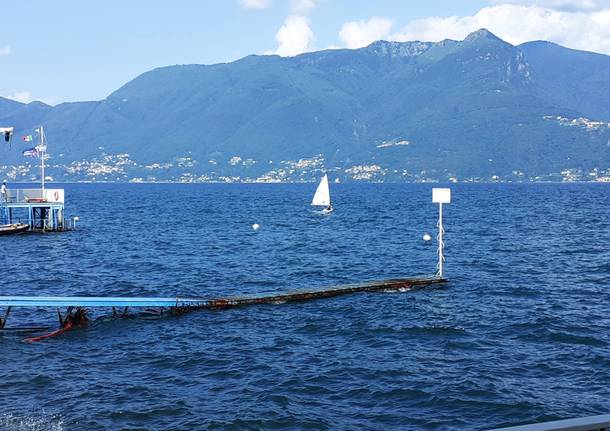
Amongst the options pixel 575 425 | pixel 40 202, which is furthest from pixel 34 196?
pixel 575 425

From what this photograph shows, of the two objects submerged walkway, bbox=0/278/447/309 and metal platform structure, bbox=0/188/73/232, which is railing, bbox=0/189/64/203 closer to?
metal platform structure, bbox=0/188/73/232

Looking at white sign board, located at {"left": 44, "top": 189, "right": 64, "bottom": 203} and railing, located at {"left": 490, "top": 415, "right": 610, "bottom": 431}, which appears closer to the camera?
railing, located at {"left": 490, "top": 415, "right": 610, "bottom": 431}

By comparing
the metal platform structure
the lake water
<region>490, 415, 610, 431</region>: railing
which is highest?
the metal platform structure

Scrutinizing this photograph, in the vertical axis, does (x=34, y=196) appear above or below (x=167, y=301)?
above

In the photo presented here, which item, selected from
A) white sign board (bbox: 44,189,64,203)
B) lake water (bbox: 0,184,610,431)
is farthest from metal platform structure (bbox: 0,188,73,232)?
lake water (bbox: 0,184,610,431)

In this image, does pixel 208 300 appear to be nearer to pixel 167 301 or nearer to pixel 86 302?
pixel 167 301

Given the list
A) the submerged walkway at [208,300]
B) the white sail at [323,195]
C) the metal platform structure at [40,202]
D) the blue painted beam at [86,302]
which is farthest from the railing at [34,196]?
the white sail at [323,195]

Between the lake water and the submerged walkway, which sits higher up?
the submerged walkway

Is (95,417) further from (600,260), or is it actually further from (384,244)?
(384,244)

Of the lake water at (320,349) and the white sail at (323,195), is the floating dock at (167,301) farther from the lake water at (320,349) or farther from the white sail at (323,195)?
the white sail at (323,195)

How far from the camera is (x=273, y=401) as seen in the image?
23.0m

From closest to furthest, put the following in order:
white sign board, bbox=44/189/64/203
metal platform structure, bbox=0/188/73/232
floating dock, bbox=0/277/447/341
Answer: floating dock, bbox=0/277/447/341 < metal platform structure, bbox=0/188/73/232 < white sign board, bbox=44/189/64/203

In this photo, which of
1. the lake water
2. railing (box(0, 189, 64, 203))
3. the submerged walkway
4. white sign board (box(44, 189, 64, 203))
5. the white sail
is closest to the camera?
the lake water

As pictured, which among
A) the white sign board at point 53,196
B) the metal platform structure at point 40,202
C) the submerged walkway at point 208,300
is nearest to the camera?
the submerged walkway at point 208,300
